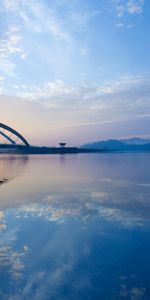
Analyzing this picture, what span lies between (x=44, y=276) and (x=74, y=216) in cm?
609

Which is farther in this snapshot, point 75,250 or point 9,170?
point 9,170

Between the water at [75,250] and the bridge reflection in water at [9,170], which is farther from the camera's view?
the bridge reflection in water at [9,170]

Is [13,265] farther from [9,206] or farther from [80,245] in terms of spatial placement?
[9,206]

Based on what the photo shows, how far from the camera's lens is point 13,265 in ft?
24.4

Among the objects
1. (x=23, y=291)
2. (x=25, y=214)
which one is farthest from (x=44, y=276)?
(x=25, y=214)

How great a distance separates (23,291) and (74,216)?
22.6 ft

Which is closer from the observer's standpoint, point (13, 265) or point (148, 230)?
point (13, 265)

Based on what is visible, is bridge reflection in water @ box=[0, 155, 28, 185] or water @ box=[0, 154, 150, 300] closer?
water @ box=[0, 154, 150, 300]

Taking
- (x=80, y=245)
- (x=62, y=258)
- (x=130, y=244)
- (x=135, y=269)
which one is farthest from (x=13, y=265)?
(x=130, y=244)

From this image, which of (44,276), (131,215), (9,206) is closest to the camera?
(44,276)

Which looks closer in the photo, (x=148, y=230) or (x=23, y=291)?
(x=23, y=291)

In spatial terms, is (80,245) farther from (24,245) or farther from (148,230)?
(148,230)

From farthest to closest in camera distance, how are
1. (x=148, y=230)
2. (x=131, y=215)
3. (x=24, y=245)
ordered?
1. (x=131, y=215)
2. (x=148, y=230)
3. (x=24, y=245)

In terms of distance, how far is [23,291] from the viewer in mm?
6160
